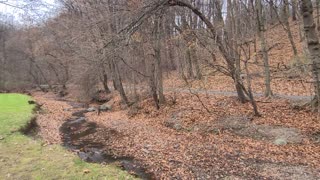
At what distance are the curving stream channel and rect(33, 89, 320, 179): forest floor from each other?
0.97ft

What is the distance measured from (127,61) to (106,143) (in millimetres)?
9451

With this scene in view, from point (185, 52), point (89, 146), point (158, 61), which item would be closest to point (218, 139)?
point (89, 146)

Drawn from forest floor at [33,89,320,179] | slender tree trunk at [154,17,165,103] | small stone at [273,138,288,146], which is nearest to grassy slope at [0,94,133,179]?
forest floor at [33,89,320,179]

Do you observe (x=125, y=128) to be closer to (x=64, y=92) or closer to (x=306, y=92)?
(x=306, y=92)

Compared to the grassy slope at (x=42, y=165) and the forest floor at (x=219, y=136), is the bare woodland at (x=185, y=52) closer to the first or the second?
the forest floor at (x=219, y=136)

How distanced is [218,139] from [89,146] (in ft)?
18.4

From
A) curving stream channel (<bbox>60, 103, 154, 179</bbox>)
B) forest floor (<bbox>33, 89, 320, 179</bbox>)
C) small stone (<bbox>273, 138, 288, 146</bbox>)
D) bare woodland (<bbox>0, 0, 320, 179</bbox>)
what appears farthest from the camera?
bare woodland (<bbox>0, 0, 320, 179</bbox>)

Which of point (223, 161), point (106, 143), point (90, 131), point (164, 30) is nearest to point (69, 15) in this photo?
point (164, 30)

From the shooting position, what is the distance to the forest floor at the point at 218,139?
949cm

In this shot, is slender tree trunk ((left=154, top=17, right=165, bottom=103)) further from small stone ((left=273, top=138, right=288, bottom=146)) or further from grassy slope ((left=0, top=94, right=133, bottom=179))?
small stone ((left=273, top=138, right=288, bottom=146))

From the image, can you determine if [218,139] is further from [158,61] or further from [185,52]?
[185,52]

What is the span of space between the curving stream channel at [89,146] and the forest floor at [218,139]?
0.97 ft

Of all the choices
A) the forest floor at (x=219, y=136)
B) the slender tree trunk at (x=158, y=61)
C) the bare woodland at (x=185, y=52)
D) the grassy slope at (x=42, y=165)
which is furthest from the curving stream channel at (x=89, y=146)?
the slender tree trunk at (x=158, y=61)

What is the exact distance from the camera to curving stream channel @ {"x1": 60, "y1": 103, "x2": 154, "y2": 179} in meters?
10.5
